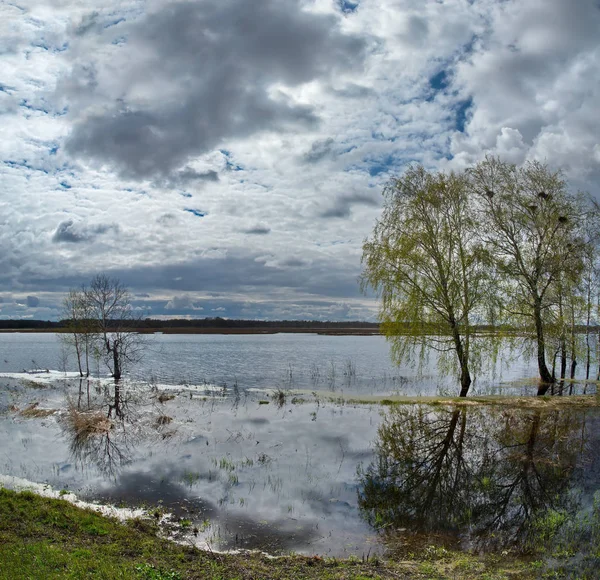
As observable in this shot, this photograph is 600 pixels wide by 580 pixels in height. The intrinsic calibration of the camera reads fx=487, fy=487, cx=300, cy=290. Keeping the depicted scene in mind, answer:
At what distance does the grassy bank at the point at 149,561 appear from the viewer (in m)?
7.74

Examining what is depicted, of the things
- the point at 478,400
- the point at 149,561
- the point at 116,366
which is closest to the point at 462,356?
the point at 478,400

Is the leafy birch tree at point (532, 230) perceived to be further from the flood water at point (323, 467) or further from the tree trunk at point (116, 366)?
the tree trunk at point (116, 366)

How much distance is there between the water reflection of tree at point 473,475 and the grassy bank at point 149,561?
1430 mm

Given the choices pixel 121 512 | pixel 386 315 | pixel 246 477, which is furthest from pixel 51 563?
pixel 386 315

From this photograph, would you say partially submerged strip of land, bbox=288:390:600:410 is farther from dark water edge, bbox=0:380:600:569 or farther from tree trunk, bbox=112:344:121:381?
tree trunk, bbox=112:344:121:381

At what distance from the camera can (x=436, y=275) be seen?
97.9 ft

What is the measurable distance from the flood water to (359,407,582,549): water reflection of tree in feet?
0.18

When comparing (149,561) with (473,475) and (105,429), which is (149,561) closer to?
(473,475)

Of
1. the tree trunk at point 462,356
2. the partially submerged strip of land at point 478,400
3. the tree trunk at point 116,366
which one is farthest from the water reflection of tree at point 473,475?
the tree trunk at point 116,366

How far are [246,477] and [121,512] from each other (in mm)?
3759

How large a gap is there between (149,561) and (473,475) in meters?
9.58

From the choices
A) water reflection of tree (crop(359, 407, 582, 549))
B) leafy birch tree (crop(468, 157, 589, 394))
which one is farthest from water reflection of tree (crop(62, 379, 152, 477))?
leafy birch tree (crop(468, 157, 589, 394))

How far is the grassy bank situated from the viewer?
7.74 metres

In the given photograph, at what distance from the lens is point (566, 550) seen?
888 cm
